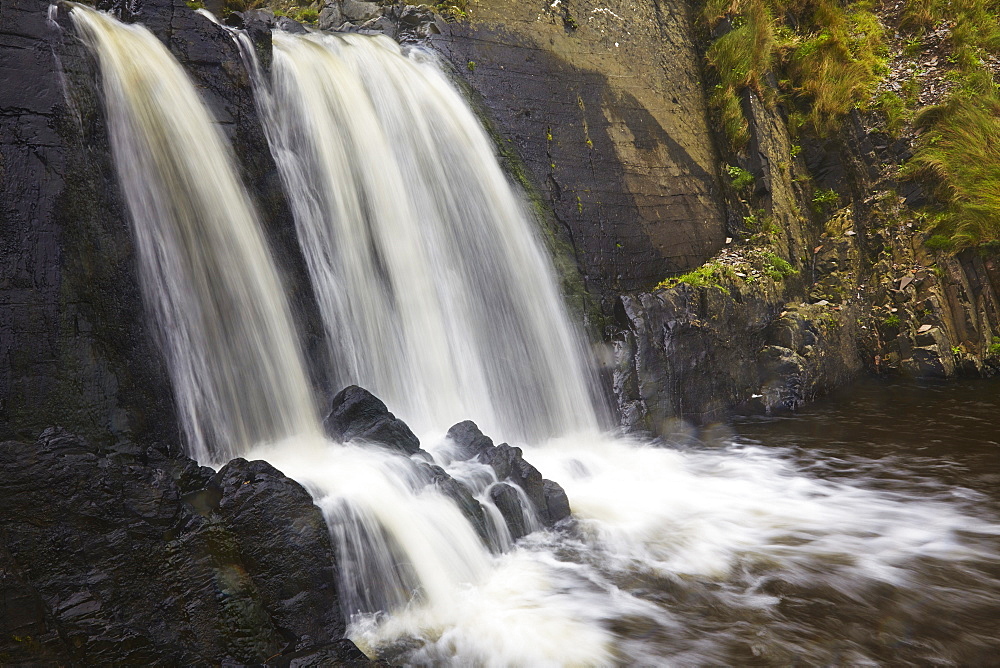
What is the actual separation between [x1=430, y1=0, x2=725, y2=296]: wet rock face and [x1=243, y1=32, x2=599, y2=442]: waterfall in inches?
23.8

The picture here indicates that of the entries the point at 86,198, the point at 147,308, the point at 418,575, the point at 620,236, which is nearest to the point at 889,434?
the point at 620,236

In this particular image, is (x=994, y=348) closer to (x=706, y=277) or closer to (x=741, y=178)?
(x=741, y=178)

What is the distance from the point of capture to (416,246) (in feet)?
23.3

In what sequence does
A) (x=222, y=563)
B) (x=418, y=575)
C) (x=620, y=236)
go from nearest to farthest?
(x=222, y=563), (x=418, y=575), (x=620, y=236)

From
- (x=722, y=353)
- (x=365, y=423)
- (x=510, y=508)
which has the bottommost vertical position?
(x=510, y=508)

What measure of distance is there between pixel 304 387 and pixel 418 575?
229 cm

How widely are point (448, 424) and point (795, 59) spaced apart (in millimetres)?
8706

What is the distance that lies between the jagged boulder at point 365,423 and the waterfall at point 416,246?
75 cm

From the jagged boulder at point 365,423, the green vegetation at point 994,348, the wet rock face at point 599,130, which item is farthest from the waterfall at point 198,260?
the green vegetation at point 994,348

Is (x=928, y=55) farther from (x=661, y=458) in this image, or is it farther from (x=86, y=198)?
(x=86, y=198)

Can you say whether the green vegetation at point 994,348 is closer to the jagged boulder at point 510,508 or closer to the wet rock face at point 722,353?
the wet rock face at point 722,353

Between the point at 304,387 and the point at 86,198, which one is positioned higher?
the point at 86,198

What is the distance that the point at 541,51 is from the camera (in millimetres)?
8719

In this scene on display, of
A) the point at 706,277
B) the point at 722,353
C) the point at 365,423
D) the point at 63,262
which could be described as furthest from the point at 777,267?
the point at 63,262
